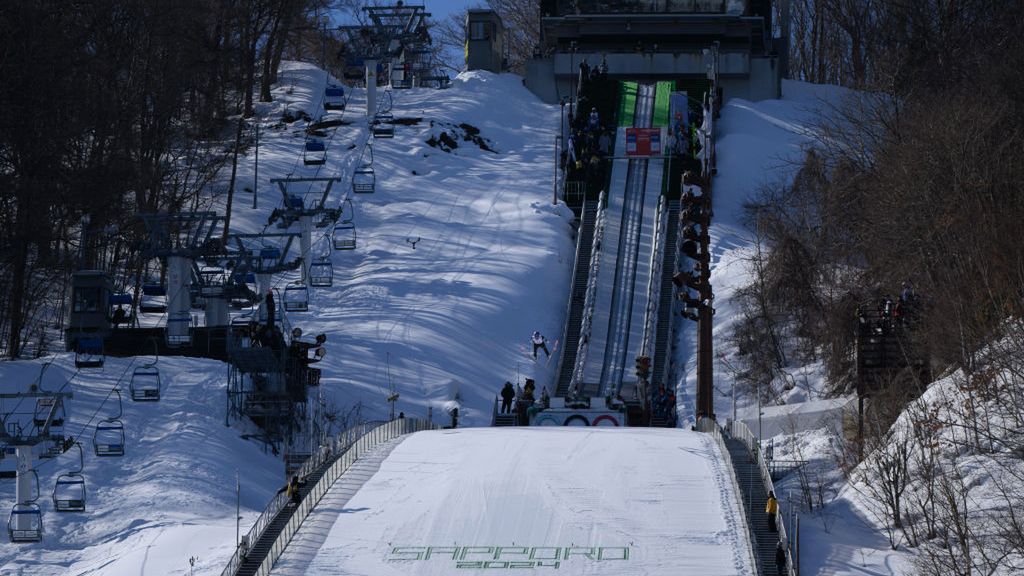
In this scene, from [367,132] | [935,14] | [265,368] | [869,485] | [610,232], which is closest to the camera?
[869,485]

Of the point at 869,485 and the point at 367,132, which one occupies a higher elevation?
the point at 367,132

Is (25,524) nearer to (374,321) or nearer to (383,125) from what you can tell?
(374,321)

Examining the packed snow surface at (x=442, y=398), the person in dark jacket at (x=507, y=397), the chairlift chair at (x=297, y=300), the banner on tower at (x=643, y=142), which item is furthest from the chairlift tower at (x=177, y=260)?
the banner on tower at (x=643, y=142)

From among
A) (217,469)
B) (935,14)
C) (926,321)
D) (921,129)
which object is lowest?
(217,469)

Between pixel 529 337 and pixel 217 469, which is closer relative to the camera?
pixel 217 469

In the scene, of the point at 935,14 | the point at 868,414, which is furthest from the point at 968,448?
the point at 935,14

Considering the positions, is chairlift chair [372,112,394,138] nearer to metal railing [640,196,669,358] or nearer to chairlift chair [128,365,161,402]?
metal railing [640,196,669,358]

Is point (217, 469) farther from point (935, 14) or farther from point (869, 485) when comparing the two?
point (935, 14)
